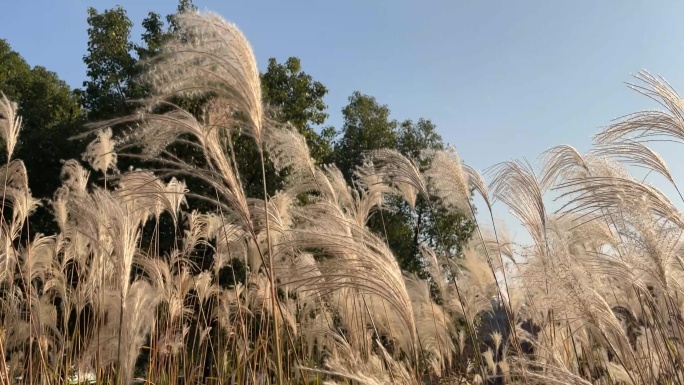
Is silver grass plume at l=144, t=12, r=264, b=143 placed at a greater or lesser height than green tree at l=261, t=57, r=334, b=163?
lesser

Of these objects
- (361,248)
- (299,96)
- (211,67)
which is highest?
(299,96)

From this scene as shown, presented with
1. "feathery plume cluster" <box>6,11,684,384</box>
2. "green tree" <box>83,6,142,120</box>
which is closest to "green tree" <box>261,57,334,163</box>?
"green tree" <box>83,6,142,120</box>

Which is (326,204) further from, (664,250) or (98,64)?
(98,64)

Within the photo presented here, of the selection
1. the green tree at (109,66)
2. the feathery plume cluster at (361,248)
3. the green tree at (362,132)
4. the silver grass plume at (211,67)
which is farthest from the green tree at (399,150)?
the silver grass plume at (211,67)

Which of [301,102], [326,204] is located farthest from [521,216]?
[301,102]

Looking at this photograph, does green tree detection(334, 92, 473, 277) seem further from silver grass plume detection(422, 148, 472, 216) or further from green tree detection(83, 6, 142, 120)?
silver grass plume detection(422, 148, 472, 216)

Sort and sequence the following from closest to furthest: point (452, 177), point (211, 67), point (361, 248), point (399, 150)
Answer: point (361, 248), point (211, 67), point (452, 177), point (399, 150)

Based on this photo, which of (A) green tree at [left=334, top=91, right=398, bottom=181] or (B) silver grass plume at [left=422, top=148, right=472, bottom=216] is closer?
(B) silver grass plume at [left=422, top=148, right=472, bottom=216]

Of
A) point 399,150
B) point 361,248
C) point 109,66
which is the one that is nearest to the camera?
point 361,248

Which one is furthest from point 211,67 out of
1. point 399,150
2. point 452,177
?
point 399,150

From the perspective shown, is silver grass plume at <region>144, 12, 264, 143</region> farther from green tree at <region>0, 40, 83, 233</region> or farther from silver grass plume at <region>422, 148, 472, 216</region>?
green tree at <region>0, 40, 83, 233</region>

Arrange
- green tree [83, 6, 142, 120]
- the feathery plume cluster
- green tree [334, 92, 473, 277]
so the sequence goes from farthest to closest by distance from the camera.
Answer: green tree [334, 92, 473, 277] → green tree [83, 6, 142, 120] → the feathery plume cluster

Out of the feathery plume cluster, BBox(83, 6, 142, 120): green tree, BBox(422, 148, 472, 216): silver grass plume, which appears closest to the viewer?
the feathery plume cluster

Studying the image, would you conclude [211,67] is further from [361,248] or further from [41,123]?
[41,123]
